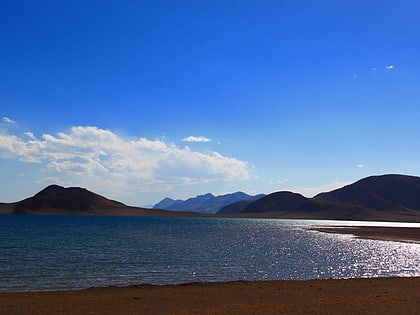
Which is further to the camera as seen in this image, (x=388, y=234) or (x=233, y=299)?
(x=388, y=234)

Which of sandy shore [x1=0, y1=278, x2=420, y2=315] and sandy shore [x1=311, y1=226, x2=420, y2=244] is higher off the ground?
sandy shore [x1=311, y1=226, x2=420, y2=244]

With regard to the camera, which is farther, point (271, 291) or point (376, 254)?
point (376, 254)

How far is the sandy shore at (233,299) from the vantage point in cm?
1998

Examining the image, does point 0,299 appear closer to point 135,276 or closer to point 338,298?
point 135,276

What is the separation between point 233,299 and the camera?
23297 mm

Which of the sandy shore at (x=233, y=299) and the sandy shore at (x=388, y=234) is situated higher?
the sandy shore at (x=388, y=234)

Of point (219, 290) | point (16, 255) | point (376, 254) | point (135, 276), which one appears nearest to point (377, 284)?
point (219, 290)

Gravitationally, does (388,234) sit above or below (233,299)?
above

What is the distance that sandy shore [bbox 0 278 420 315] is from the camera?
20.0m

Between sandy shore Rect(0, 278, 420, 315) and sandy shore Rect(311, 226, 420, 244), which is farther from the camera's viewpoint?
sandy shore Rect(311, 226, 420, 244)

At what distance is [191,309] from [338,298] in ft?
26.6

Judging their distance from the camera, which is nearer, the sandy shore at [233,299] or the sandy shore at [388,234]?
the sandy shore at [233,299]

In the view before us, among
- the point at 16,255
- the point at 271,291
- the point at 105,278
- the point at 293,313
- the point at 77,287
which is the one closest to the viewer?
the point at 293,313

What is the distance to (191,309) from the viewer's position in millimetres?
20203
